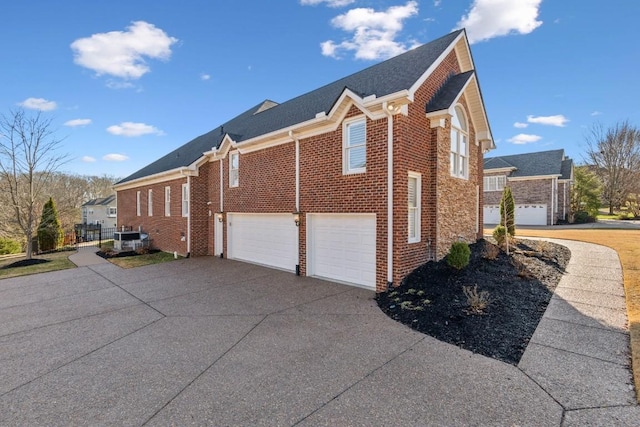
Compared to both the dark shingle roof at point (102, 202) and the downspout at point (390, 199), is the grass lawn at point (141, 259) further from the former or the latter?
the dark shingle roof at point (102, 202)

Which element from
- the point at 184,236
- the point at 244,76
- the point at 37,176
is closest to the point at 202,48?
the point at 244,76

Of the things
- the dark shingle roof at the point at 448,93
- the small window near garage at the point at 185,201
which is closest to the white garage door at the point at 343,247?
the dark shingle roof at the point at 448,93

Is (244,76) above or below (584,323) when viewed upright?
above

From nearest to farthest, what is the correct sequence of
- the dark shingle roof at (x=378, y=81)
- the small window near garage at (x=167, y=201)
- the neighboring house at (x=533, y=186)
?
the dark shingle roof at (x=378, y=81) < the small window near garage at (x=167, y=201) < the neighboring house at (x=533, y=186)

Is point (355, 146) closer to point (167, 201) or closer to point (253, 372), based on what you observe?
point (253, 372)

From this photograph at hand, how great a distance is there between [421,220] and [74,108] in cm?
1690

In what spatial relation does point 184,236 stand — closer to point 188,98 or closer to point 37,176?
point 188,98

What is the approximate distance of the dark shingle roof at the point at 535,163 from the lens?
87.0 ft

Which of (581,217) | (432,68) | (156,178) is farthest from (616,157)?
(156,178)

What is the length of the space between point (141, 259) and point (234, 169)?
6220 mm

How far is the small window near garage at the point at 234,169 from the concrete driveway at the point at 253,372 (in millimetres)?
6830

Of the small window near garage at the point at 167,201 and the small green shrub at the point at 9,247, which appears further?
the small green shrub at the point at 9,247

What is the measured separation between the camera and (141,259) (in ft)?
46.0

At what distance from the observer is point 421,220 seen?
856cm
